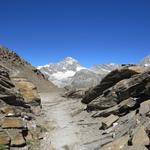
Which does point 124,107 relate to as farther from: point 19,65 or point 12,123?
point 19,65

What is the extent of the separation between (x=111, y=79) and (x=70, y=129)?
10.4 m

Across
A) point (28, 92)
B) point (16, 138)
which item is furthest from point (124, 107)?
point (28, 92)

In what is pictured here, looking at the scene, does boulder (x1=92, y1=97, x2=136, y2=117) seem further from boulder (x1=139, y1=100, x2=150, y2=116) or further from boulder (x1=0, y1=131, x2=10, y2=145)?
boulder (x1=0, y1=131, x2=10, y2=145)

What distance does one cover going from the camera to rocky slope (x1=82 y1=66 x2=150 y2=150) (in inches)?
875

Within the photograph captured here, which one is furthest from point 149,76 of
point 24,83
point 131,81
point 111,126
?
point 24,83

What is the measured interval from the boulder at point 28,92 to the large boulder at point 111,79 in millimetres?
7032

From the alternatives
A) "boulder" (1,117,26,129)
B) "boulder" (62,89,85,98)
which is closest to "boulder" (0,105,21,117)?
"boulder" (1,117,26,129)

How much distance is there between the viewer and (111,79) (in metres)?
41.1

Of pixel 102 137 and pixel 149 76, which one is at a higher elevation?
pixel 149 76

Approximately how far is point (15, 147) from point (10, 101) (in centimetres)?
970

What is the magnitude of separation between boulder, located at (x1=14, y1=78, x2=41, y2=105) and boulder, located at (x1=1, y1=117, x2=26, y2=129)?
40.8 ft

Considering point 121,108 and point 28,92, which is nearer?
point 121,108

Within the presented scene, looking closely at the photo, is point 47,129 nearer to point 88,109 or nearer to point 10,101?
point 10,101

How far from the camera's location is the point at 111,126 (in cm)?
3072
